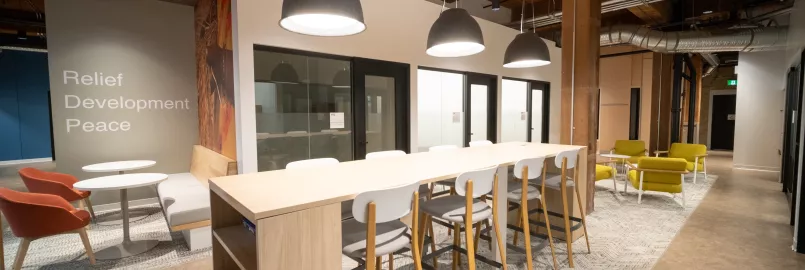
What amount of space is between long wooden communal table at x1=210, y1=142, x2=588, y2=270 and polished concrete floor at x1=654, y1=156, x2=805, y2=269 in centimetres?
199

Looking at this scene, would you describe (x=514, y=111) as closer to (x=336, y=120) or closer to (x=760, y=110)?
(x=336, y=120)

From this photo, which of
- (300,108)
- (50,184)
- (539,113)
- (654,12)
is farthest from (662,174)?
(50,184)

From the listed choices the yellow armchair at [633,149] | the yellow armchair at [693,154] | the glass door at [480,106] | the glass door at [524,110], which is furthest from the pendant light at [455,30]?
the yellow armchair at [693,154]

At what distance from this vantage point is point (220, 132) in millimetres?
4285

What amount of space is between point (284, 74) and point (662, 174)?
16.5ft

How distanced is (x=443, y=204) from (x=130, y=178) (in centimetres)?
296

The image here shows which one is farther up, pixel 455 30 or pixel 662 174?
pixel 455 30

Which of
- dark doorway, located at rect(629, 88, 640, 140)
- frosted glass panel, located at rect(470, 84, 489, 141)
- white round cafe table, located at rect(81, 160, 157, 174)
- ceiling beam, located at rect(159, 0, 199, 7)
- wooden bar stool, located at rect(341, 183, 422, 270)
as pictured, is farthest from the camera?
dark doorway, located at rect(629, 88, 640, 140)

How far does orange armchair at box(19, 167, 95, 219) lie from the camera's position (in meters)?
3.65

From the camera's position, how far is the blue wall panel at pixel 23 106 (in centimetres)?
812

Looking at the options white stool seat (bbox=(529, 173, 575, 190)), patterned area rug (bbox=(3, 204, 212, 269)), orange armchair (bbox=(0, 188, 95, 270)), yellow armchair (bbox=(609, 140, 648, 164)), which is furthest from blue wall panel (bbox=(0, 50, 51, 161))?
yellow armchair (bbox=(609, 140, 648, 164))

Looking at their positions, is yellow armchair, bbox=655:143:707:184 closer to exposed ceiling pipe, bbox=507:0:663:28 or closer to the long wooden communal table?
exposed ceiling pipe, bbox=507:0:663:28

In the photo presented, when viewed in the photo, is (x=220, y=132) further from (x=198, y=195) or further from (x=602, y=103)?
(x=602, y=103)

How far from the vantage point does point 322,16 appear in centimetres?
246
